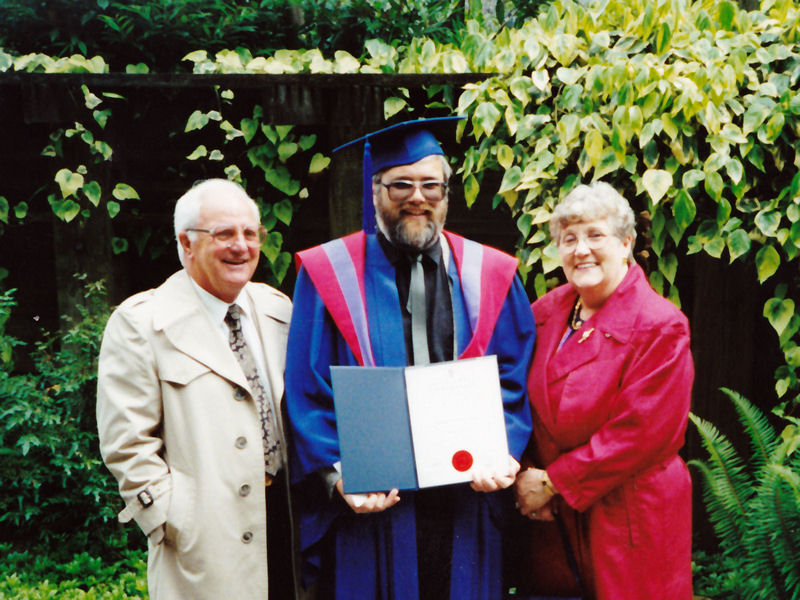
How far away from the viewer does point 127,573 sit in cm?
353

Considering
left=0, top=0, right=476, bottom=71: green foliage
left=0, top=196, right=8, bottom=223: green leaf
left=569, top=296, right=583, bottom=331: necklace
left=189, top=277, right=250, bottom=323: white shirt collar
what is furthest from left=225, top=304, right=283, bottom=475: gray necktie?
left=0, top=0, right=476, bottom=71: green foliage

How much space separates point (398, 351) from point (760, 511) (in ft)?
4.73

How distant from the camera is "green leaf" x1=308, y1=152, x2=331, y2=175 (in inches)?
143

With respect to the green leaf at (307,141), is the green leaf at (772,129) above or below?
below

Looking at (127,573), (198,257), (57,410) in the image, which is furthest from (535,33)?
(127,573)

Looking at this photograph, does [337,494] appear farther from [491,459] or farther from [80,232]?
[80,232]

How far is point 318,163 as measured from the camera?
3.62 m

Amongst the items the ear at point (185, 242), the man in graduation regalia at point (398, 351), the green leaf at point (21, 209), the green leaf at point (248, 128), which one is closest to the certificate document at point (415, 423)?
the man in graduation regalia at point (398, 351)

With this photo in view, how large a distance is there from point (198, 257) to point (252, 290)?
276 millimetres

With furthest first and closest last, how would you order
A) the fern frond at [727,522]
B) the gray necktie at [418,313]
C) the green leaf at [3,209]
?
the green leaf at [3,209], the fern frond at [727,522], the gray necktie at [418,313]

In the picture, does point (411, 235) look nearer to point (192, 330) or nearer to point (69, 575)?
point (192, 330)

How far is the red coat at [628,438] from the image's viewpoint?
2.26m

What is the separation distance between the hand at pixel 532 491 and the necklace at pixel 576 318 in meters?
0.47

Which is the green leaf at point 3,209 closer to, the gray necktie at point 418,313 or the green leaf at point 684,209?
the gray necktie at point 418,313
